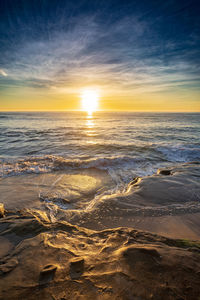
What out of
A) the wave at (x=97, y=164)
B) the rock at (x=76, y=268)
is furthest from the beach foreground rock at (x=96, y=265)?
the wave at (x=97, y=164)

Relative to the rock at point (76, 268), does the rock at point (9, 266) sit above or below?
below

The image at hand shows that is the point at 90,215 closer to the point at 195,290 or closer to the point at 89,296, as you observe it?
the point at 89,296

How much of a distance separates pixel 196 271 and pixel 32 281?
166 centimetres

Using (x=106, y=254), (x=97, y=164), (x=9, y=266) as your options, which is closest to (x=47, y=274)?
(x=9, y=266)

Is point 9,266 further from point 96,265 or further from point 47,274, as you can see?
point 96,265

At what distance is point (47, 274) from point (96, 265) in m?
0.52

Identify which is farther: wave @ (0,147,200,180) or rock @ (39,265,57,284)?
wave @ (0,147,200,180)

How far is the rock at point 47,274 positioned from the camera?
4.54ft

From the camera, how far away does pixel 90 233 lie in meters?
2.25

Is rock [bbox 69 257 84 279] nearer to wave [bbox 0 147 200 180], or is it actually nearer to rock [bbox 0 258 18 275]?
rock [bbox 0 258 18 275]

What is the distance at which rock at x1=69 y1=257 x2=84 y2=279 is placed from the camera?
1.43 metres

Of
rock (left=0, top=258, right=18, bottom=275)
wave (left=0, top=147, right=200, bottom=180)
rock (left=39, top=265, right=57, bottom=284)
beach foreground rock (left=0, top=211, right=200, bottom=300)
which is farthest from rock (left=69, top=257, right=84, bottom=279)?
wave (left=0, top=147, right=200, bottom=180)

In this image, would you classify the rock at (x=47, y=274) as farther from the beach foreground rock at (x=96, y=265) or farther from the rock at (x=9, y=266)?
the rock at (x=9, y=266)

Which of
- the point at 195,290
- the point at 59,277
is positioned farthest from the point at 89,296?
the point at 195,290
